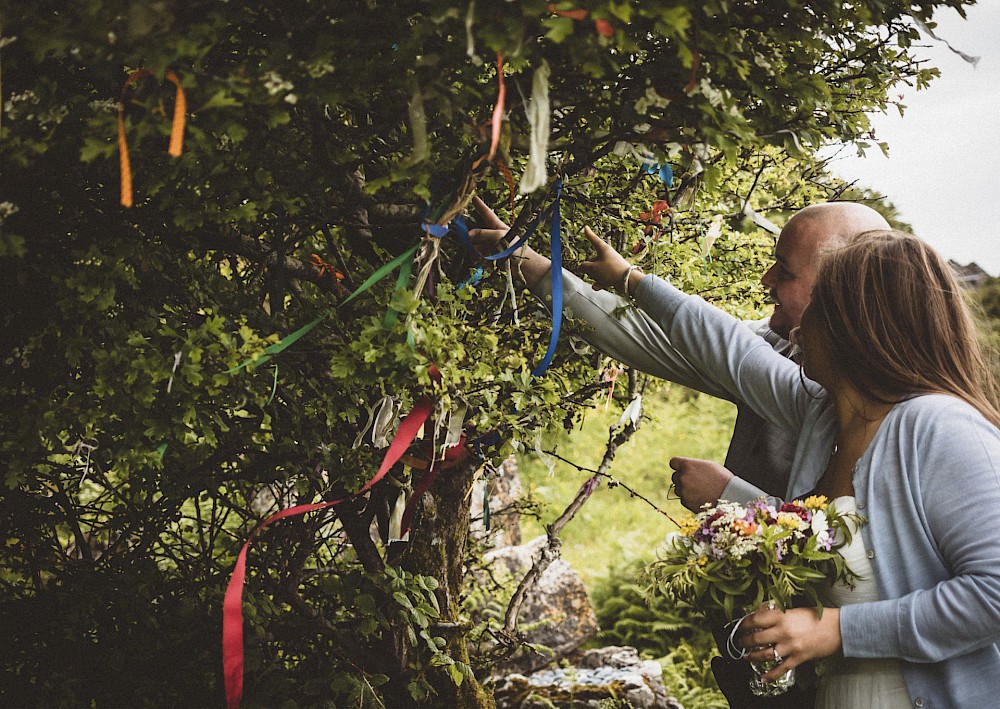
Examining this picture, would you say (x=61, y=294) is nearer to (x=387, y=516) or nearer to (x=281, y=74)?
(x=281, y=74)

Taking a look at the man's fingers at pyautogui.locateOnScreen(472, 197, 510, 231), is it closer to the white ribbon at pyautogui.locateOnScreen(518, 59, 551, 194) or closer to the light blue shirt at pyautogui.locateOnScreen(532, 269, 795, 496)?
the light blue shirt at pyautogui.locateOnScreen(532, 269, 795, 496)

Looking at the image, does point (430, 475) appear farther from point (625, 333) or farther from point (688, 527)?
point (625, 333)

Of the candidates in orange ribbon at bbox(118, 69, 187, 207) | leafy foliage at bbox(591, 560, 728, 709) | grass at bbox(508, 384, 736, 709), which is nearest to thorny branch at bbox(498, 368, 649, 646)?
grass at bbox(508, 384, 736, 709)

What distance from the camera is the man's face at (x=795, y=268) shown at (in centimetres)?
281

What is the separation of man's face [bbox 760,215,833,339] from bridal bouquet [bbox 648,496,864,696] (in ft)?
3.16

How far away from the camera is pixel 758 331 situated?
3.11 meters

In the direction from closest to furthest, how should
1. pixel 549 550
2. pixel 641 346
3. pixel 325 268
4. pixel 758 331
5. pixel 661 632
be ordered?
pixel 325 268 → pixel 641 346 → pixel 758 331 → pixel 549 550 → pixel 661 632

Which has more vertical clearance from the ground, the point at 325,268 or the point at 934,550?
the point at 325,268

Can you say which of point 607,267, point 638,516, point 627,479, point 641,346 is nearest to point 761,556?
point 641,346

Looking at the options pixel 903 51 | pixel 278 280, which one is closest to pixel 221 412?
pixel 278 280

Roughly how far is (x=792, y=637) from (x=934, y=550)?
1.38 feet

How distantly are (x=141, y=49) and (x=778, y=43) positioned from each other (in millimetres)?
1474

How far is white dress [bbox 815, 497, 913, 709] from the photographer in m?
2.00

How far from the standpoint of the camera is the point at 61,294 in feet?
6.41
